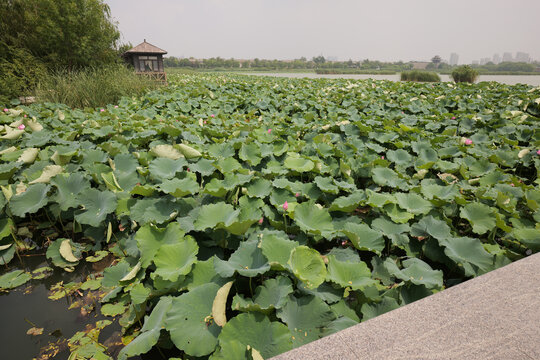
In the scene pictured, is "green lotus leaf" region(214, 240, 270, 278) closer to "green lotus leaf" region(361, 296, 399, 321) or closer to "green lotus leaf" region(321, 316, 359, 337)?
"green lotus leaf" region(321, 316, 359, 337)

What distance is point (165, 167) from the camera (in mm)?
2566

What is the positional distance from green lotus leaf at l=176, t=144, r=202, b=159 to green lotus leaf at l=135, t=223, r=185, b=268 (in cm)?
115

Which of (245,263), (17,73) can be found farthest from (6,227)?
(17,73)

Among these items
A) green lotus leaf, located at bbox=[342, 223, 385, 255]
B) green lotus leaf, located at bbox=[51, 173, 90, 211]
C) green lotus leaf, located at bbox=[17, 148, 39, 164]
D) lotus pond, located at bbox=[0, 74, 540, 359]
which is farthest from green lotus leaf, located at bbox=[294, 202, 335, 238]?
green lotus leaf, located at bbox=[17, 148, 39, 164]

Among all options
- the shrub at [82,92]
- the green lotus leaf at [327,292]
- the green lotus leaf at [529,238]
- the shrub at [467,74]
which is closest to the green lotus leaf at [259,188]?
the green lotus leaf at [327,292]

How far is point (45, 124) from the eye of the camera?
14.5 feet

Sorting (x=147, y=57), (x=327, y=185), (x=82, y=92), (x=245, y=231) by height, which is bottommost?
(x=245, y=231)

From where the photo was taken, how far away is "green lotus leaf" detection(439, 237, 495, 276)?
1.62 metres

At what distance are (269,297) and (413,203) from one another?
4.77 feet

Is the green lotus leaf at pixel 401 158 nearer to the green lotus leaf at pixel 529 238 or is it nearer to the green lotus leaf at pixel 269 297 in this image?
the green lotus leaf at pixel 529 238

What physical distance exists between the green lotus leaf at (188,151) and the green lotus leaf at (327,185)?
4.08 feet

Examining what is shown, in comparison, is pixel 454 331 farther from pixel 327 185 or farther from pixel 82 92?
pixel 82 92

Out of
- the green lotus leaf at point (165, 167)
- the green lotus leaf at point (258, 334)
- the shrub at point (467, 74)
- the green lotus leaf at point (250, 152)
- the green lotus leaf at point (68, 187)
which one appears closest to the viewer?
the green lotus leaf at point (258, 334)

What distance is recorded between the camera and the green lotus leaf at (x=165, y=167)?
243 cm
